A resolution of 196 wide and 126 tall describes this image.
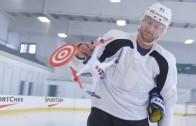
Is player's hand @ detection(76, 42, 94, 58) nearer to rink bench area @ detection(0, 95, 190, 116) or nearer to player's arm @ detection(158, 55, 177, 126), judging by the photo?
player's arm @ detection(158, 55, 177, 126)

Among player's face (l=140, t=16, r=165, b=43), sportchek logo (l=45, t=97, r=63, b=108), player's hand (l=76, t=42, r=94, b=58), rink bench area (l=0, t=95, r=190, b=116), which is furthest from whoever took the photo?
sportchek logo (l=45, t=97, r=63, b=108)

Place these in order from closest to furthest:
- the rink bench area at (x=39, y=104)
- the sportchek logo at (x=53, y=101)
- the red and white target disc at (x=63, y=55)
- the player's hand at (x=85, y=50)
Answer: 1. the red and white target disc at (x=63, y=55)
2. the player's hand at (x=85, y=50)
3. the rink bench area at (x=39, y=104)
4. the sportchek logo at (x=53, y=101)

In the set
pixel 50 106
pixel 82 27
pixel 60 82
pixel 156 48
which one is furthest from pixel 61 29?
pixel 156 48

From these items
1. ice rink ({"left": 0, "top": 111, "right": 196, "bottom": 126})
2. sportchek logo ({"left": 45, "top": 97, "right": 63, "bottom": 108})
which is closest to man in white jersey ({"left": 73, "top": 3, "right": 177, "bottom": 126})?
ice rink ({"left": 0, "top": 111, "right": 196, "bottom": 126})

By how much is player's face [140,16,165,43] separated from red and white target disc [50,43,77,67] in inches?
18.0

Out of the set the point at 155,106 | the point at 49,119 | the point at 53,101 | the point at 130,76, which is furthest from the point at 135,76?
the point at 53,101

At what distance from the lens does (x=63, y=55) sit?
4.05 ft

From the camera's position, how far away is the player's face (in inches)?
61.4

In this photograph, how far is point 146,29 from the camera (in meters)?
1.57

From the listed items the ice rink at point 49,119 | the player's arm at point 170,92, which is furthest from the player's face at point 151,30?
the ice rink at point 49,119

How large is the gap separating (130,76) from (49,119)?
240 inches

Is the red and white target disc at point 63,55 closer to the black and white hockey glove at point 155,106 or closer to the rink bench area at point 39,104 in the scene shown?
the black and white hockey glove at point 155,106

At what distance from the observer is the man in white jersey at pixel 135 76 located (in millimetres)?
1564

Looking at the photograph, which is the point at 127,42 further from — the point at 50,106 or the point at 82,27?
the point at 82,27
